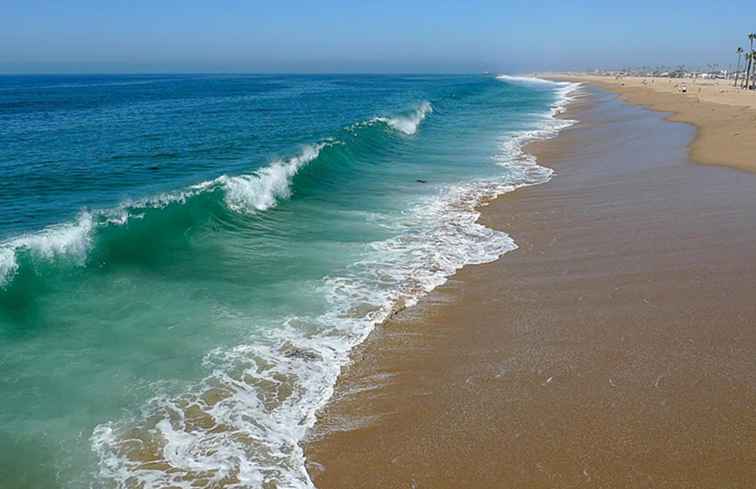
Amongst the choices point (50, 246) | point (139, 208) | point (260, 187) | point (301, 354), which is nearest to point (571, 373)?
point (301, 354)

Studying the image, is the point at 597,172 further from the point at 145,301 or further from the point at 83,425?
the point at 83,425

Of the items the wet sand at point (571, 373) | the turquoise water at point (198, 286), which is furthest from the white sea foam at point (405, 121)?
the wet sand at point (571, 373)

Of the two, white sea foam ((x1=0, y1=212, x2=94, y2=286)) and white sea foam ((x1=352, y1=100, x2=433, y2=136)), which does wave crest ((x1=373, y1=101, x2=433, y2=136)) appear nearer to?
white sea foam ((x1=352, y1=100, x2=433, y2=136))

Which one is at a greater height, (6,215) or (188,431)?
(6,215)

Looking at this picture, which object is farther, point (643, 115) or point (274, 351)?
point (643, 115)

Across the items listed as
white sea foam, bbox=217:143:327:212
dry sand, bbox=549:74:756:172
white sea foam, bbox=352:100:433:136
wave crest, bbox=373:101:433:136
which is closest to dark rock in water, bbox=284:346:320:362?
white sea foam, bbox=217:143:327:212

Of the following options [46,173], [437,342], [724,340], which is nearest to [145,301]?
[437,342]

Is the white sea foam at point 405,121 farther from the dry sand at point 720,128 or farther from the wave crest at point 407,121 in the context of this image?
the dry sand at point 720,128
